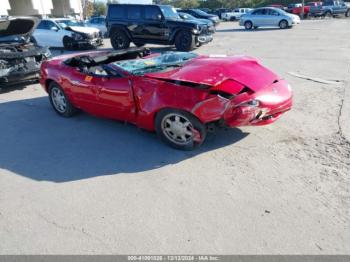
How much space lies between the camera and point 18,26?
8.06 m

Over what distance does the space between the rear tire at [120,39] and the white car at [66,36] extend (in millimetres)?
1032

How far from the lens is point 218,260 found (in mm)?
2572

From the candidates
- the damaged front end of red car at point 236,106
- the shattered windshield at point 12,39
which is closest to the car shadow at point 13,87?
the shattered windshield at point 12,39

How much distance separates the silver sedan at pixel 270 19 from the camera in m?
23.5

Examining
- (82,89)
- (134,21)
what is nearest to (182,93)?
(82,89)

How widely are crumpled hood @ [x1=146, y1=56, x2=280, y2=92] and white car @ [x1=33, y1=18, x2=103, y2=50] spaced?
467 inches

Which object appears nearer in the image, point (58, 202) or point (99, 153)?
point (58, 202)

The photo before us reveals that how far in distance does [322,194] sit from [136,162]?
2255 mm

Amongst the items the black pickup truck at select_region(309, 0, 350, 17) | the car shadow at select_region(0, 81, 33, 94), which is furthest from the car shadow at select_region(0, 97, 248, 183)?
the black pickup truck at select_region(309, 0, 350, 17)

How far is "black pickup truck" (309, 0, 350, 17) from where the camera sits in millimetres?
34688

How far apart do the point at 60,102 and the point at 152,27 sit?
9.17 metres

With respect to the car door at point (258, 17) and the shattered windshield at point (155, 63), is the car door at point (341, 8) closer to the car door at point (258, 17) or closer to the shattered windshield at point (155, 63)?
the car door at point (258, 17)

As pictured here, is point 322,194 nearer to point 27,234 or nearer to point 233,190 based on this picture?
point 233,190

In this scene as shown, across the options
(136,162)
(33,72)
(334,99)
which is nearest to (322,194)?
(136,162)
